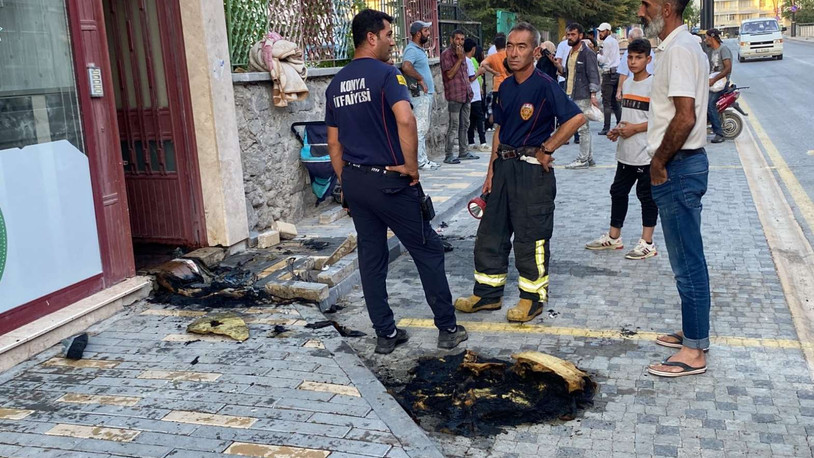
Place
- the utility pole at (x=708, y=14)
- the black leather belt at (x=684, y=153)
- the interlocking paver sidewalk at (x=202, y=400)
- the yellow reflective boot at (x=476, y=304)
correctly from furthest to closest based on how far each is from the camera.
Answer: the utility pole at (x=708, y=14) → the yellow reflective boot at (x=476, y=304) → the black leather belt at (x=684, y=153) → the interlocking paver sidewalk at (x=202, y=400)

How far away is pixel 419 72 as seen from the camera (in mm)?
11164

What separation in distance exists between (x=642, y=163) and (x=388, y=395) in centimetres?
346

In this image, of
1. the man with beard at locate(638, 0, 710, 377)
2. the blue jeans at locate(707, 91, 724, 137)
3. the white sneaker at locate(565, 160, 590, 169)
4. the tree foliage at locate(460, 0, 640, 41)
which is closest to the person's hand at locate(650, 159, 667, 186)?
the man with beard at locate(638, 0, 710, 377)

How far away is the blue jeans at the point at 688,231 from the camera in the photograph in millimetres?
4051

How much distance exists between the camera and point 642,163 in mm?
6293

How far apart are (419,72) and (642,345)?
7340 millimetres

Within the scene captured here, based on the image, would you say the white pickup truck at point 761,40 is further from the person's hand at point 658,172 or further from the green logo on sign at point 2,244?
the green logo on sign at point 2,244

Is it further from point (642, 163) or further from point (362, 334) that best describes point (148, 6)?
point (642, 163)

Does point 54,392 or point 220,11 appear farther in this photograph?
point 220,11

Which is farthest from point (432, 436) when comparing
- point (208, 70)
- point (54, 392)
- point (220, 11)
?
point (220, 11)

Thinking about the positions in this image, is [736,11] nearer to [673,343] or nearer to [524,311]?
[524,311]

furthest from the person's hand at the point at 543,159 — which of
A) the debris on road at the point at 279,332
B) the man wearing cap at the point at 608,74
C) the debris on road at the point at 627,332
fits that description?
the man wearing cap at the point at 608,74

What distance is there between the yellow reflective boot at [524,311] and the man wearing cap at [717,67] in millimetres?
8466

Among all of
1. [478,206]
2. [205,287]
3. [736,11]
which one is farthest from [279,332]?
[736,11]
